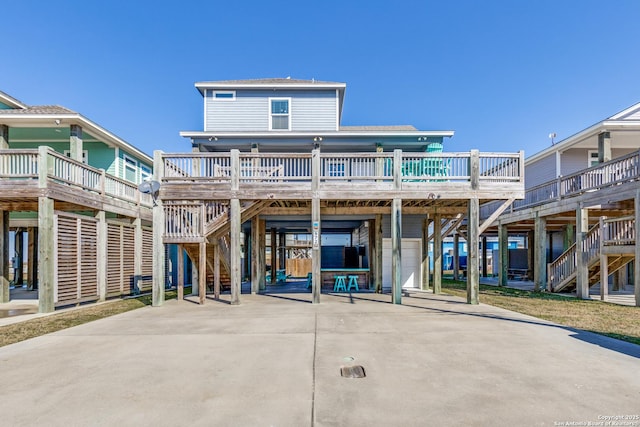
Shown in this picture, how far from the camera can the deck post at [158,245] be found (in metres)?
9.52

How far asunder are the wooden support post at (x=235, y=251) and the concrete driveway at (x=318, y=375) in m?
2.33

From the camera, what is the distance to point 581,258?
1192 centimetres

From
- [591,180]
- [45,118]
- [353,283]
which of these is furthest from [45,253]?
[591,180]

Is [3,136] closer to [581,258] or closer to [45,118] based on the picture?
[45,118]

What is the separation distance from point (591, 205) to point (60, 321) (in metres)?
16.5

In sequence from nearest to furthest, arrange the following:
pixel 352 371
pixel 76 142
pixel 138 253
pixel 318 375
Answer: pixel 318 375 < pixel 352 371 < pixel 76 142 < pixel 138 253

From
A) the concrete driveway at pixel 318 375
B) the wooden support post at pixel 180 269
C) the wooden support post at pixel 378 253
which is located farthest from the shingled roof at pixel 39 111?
the wooden support post at pixel 378 253

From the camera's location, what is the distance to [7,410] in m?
3.31

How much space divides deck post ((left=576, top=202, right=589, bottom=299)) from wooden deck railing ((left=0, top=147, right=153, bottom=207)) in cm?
1706

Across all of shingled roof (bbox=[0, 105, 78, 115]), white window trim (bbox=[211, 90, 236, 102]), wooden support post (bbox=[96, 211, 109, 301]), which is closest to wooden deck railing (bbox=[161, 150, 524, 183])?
wooden support post (bbox=[96, 211, 109, 301])

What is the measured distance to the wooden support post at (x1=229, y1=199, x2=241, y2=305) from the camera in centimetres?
939

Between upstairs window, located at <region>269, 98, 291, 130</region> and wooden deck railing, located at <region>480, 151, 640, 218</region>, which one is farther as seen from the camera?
upstairs window, located at <region>269, 98, 291, 130</region>

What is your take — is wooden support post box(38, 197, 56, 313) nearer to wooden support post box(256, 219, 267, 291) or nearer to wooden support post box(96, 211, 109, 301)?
wooden support post box(96, 211, 109, 301)

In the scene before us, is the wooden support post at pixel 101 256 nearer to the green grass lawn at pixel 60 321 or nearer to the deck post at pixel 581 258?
the green grass lawn at pixel 60 321
